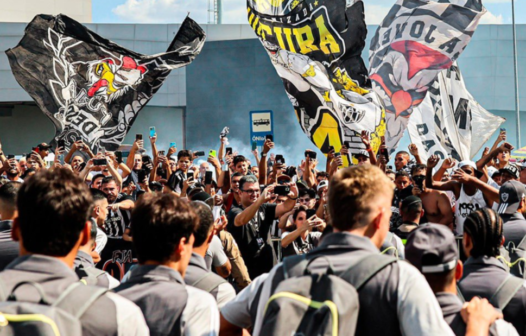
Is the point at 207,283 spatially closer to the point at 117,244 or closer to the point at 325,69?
the point at 117,244

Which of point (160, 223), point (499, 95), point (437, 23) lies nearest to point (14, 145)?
point (499, 95)

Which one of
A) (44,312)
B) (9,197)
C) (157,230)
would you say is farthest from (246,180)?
(44,312)

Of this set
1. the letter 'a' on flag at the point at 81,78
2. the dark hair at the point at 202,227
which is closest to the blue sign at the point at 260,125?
the letter 'a' on flag at the point at 81,78

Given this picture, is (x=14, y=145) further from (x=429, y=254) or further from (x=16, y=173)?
(x=429, y=254)

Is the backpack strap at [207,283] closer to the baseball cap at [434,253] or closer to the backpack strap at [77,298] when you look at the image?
the baseball cap at [434,253]

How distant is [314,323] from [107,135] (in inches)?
445

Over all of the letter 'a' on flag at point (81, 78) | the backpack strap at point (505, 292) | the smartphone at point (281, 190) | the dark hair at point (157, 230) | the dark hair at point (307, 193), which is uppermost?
the letter 'a' on flag at point (81, 78)

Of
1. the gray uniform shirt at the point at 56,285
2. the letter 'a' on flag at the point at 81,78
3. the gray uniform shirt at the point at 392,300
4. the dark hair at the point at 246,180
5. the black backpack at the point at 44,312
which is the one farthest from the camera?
the letter 'a' on flag at the point at 81,78

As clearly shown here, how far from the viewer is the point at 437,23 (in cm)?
1424

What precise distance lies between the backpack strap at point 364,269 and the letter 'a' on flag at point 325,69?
929cm

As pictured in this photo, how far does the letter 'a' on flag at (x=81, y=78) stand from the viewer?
525 inches

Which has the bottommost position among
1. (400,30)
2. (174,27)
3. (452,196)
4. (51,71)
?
(452,196)

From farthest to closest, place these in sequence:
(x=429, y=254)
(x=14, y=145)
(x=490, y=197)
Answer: (x=14, y=145) → (x=490, y=197) → (x=429, y=254)

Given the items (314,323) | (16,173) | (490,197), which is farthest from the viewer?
(16,173)
